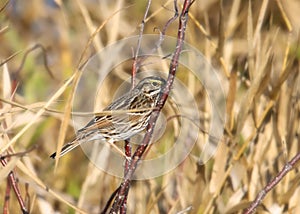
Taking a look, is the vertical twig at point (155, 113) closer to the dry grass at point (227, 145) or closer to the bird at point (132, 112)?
the bird at point (132, 112)

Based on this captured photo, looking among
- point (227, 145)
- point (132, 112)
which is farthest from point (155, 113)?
point (227, 145)

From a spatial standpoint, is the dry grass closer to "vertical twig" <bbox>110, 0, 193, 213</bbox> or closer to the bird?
the bird

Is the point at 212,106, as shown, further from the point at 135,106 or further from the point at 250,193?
the point at 135,106

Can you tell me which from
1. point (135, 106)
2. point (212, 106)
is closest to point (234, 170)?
point (212, 106)

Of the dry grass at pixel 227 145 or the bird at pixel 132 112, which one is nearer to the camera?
the bird at pixel 132 112

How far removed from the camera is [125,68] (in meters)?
4.11

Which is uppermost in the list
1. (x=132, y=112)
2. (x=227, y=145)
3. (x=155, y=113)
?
(x=227, y=145)

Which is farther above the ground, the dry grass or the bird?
the dry grass

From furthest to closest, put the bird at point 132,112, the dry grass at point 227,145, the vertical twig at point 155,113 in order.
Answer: the dry grass at point 227,145, the bird at point 132,112, the vertical twig at point 155,113

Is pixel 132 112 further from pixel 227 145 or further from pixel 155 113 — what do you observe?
pixel 227 145

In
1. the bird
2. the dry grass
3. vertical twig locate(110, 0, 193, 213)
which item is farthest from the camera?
the dry grass

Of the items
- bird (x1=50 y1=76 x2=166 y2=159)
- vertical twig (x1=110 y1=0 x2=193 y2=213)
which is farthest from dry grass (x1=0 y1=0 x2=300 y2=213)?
vertical twig (x1=110 y1=0 x2=193 y2=213)

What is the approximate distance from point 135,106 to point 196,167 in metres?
0.71

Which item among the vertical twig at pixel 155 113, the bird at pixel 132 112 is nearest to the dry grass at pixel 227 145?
the bird at pixel 132 112
